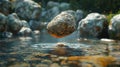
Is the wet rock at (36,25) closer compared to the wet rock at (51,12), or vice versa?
the wet rock at (36,25)

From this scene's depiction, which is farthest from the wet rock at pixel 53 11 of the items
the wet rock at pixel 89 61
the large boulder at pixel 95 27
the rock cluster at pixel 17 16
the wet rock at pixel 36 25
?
the wet rock at pixel 89 61

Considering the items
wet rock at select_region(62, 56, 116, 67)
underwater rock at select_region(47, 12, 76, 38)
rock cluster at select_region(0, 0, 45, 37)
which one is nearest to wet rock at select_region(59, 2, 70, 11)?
rock cluster at select_region(0, 0, 45, 37)

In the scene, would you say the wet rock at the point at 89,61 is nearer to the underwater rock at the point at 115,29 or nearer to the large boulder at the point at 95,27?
the underwater rock at the point at 115,29

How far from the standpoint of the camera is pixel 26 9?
4050cm

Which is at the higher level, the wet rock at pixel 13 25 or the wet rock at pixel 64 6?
the wet rock at pixel 64 6

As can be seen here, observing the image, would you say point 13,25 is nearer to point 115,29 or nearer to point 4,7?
point 4,7

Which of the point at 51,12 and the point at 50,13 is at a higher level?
the point at 51,12

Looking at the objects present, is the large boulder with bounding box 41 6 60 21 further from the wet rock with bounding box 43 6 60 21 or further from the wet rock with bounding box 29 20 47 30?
the wet rock with bounding box 29 20 47 30

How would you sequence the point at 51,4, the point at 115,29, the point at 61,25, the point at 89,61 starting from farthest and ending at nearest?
1. the point at 51,4
2. the point at 115,29
3. the point at 61,25
4. the point at 89,61

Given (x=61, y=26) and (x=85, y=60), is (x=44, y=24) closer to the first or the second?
(x=61, y=26)

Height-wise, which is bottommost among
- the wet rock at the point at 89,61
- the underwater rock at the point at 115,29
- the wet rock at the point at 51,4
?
the wet rock at the point at 89,61

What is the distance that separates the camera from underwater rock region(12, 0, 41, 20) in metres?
40.4

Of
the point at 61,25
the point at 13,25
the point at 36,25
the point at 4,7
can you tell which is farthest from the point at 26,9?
the point at 61,25

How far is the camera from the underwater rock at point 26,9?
40409 millimetres
